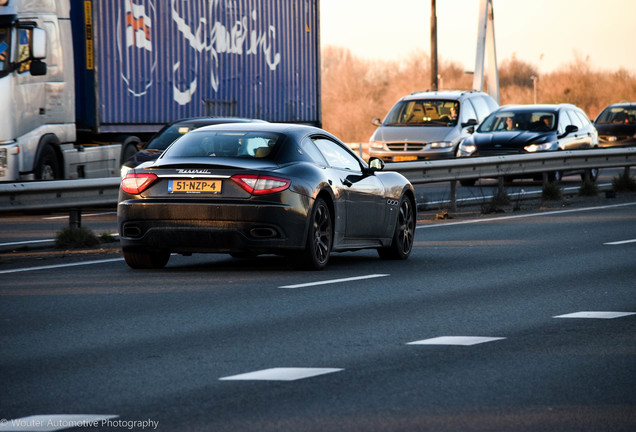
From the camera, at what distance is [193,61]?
88.7 ft

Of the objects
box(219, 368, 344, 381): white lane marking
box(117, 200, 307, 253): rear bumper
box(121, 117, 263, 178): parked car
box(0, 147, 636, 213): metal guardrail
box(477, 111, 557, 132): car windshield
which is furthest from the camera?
box(477, 111, 557, 132): car windshield

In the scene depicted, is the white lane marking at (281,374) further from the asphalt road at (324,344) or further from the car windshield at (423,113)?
the car windshield at (423,113)

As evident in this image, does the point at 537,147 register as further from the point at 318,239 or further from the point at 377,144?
the point at 318,239

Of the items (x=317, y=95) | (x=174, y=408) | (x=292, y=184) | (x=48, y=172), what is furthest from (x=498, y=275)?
(x=317, y=95)

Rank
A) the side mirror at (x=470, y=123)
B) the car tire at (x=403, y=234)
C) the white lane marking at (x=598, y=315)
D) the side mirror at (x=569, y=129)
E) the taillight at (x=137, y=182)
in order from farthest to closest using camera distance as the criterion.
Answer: the side mirror at (x=470, y=123), the side mirror at (x=569, y=129), the car tire at (x=403, y=234), the taillight at (x=137, y=182), the white lane marking at (x=598, y=315)

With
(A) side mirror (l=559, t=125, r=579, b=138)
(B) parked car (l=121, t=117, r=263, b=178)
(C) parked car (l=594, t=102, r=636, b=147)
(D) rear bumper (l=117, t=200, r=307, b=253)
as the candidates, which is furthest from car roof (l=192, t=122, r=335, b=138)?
(C) parked car (l=594, t=102, r=636, b=147)

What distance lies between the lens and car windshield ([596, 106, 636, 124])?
41031 mm

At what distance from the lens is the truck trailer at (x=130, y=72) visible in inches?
827

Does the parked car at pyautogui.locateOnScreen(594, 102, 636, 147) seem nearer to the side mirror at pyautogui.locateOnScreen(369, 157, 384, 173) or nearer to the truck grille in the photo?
the truck grille

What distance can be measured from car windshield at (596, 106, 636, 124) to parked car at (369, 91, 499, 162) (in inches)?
353

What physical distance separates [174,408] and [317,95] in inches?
978

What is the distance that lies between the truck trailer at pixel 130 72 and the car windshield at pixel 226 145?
854 centimetres

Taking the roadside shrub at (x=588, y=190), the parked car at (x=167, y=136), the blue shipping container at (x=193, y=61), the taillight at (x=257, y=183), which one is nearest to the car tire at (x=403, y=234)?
the taillight at (x=257, y=183)

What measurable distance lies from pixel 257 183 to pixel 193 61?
15.6 meters
